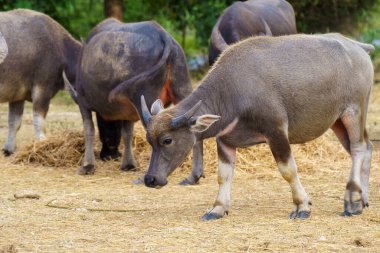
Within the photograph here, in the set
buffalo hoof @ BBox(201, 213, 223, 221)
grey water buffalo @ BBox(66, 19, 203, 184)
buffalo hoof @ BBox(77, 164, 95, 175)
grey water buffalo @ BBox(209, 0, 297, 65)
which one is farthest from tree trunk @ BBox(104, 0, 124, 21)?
buffalo hoof @ BBox(201, 213, 223, 221)

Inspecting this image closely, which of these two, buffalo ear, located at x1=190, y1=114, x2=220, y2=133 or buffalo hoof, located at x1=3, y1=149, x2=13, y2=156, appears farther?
buffalo hoof, located at x1=3, y1=149, x2=13, y2=156

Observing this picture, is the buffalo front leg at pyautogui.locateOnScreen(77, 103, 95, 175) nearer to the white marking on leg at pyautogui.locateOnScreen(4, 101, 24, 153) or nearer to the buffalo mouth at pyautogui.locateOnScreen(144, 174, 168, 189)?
the white marking on leg at pyautogui.locateOnScreen(4, 101, 24, 153)

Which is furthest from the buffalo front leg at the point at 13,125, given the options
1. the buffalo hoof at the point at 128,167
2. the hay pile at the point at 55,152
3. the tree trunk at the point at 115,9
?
the tree trunk at the point at 115,9

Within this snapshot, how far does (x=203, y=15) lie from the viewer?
1850 cm

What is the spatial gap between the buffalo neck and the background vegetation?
34.2 ft

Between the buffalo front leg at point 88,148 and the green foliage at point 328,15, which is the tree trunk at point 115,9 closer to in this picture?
the green foliage at point 328,15

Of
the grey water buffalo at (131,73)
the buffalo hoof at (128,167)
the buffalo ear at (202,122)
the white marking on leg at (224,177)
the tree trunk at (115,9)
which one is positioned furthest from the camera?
the tree trunk at (115,9)

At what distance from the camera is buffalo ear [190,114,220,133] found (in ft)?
24.2

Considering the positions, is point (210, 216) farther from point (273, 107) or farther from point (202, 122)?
point (273, 107)

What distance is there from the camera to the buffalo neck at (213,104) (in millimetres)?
7637

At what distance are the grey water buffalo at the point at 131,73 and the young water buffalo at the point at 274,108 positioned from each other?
2.12 meters

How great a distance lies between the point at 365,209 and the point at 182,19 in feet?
37.8

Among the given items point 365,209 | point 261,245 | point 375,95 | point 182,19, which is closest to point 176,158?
point 261,245

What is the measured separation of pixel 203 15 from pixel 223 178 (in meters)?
10.9
